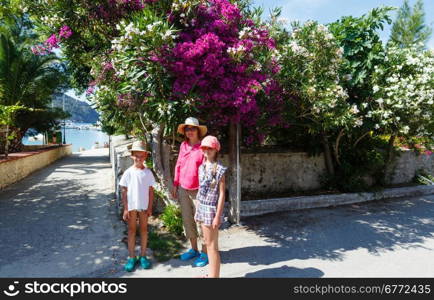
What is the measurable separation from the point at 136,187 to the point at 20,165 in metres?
8.45

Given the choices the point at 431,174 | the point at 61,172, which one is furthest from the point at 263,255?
the point at 61,172

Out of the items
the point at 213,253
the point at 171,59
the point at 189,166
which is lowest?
the point at 213,253

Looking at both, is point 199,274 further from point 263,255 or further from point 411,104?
point 411,104

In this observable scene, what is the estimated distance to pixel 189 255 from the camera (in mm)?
4488

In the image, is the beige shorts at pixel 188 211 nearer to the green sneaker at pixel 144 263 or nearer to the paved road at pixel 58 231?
the green sneaker at pixel 144 263

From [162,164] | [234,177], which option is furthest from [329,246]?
[162,164]

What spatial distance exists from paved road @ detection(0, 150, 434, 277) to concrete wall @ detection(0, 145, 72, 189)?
1359 mm

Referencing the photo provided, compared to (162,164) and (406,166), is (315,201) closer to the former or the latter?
(162,164)

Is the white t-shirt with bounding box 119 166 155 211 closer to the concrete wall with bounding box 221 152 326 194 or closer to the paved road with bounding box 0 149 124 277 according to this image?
the paved road with bounding box 0 149 124 277

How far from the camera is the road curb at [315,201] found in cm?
674

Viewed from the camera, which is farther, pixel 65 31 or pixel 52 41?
pixel 52 41

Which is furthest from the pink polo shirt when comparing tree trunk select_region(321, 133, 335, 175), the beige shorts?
tree trunk select_region(321, 133, 335, 175)

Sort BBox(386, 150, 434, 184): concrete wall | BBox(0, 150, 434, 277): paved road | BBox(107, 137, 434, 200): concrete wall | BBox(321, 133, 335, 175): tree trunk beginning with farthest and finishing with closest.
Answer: BBox(386, 150, 434, 184): concrete wall
BBox(321, 133, 335, 175): tree trunk
BBox(107, 137, 434, 200): concrete wall
BBox(0, 150, 434, 277): paved road

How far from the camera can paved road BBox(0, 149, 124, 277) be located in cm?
420
